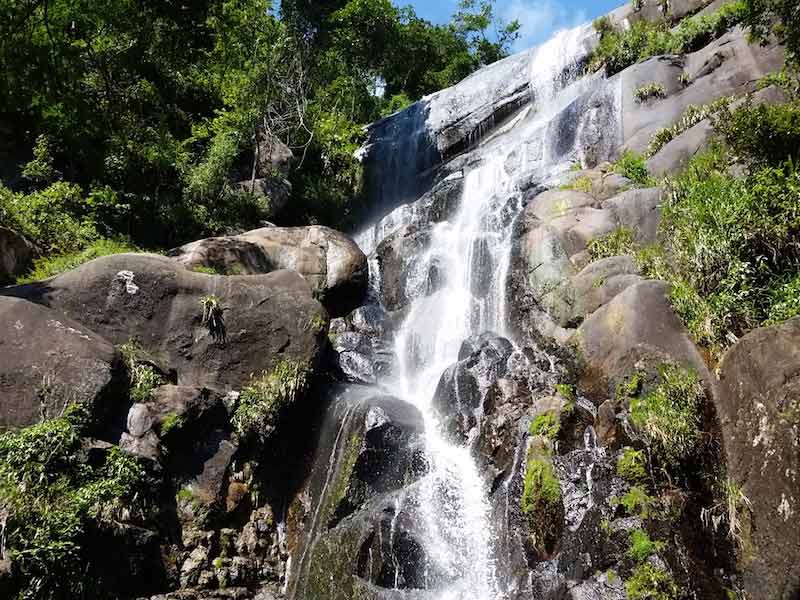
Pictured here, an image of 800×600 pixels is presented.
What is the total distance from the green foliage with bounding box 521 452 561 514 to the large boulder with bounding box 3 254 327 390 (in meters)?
5.20

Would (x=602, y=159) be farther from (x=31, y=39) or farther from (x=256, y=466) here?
(x=31, y=39)

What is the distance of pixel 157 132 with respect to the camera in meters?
17.2

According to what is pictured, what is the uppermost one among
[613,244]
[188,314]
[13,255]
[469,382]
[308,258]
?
[308,258]

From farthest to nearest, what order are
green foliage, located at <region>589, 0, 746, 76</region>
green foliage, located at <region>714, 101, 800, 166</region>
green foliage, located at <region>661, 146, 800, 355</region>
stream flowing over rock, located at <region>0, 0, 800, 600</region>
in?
1. green foliage, located at <region>589, 0, 746, 76</region>
2. green foliage, located at <region>714, 101, 800, 166</region>
3. green foliage, located at <region>661, 146, 800, 355</region>
4. stream flowing over rock, located at <region>0, 0, 800, 600</region>

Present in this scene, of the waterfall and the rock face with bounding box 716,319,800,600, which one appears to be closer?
the rock face with bounding box 716,319,800,600

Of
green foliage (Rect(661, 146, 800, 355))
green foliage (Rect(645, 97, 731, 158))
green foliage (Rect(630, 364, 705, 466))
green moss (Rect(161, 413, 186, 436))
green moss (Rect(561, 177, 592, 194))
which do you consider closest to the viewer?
green foliage (Rect(630, 364, 705, 466))

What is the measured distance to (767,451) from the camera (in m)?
6.68

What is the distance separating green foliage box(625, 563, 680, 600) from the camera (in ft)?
21.7

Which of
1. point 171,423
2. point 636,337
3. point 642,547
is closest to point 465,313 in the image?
point 636,337

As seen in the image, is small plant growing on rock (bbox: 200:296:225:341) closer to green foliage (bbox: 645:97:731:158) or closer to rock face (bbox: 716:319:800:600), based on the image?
rock face (bbox: 716:319:800:600)

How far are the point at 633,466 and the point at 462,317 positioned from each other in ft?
23.9

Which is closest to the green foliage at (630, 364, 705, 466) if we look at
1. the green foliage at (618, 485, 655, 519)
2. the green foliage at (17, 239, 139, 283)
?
the green foliage at (618, 485, 655, 519)

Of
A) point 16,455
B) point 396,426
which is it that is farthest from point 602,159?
point 16,455

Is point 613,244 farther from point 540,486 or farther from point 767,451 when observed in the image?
point 767,451
